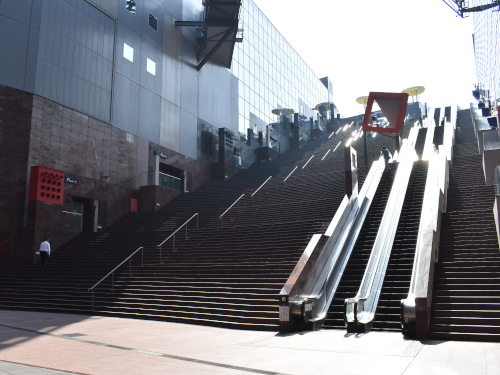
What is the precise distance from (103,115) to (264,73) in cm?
2256

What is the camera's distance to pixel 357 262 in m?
12.7

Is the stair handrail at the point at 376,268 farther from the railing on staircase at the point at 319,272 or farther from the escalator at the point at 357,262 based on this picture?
the railing on staircase at the point at 319,272

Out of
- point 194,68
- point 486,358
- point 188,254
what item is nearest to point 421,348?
point 486,358

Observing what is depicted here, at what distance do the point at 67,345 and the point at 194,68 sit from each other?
25757mm

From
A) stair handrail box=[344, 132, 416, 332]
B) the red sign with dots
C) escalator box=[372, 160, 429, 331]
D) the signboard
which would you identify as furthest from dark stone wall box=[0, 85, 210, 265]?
escalator box=[372, 160, 429, 331]

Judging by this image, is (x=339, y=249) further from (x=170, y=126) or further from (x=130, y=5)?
(x=130, y=5)

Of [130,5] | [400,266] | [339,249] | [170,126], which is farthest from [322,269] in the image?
[130,5]

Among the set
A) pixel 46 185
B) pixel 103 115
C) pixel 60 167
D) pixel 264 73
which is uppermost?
pixel 264 73

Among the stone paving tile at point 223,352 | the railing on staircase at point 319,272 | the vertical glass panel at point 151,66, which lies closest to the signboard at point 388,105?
the railing on staircase at point 319,272

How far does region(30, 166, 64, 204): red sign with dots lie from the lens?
19.9 meters

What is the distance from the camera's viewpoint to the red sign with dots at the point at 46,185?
1994 centimetres

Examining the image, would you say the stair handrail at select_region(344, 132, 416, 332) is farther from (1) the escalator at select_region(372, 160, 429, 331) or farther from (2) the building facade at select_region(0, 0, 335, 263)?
(2) the building facade at select_region(0, 0, 335, 263)

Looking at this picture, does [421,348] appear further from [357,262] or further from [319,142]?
[319,142]

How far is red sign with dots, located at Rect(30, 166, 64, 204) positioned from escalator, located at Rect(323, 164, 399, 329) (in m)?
12.9
